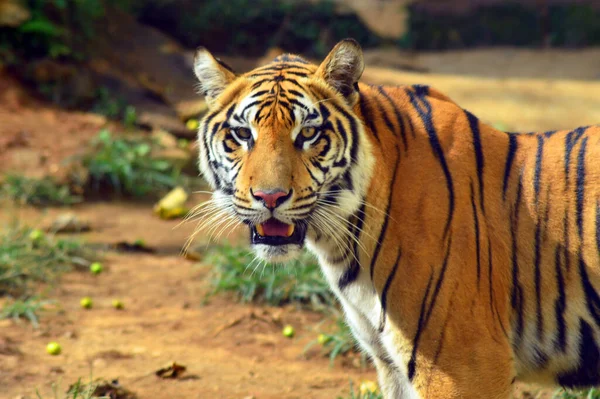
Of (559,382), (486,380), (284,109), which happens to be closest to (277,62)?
(284,109)

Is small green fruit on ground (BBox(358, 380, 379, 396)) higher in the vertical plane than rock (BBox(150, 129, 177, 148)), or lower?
lower

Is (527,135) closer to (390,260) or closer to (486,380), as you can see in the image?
(390,260)

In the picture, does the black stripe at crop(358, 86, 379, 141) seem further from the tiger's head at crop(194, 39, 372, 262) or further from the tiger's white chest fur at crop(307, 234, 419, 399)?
the tiger's white chest fur at crop(307, 234, 419, 399)

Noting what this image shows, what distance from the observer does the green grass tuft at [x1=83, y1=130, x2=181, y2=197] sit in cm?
703

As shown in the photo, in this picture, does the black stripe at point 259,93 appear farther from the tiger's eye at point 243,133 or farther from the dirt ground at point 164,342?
the dirt ground at point 164,342

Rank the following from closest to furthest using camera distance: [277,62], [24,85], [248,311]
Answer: [277,62] < [248,311] < [24,85]

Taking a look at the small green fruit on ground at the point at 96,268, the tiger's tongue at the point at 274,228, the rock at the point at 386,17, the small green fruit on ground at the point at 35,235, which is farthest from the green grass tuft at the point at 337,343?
the rock at the point at 386,17

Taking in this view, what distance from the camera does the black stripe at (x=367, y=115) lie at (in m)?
3.08

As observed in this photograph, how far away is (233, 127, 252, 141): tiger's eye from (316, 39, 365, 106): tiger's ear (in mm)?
341

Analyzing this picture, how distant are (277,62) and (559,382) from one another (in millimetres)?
1627

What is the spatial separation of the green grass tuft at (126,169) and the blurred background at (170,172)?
0.02 meters

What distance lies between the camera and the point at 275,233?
2.91 meters

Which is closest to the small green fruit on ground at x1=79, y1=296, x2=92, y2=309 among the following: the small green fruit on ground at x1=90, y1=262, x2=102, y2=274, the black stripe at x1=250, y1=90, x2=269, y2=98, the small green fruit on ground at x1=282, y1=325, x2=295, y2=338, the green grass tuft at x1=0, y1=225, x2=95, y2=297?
the green grass tuft at x1=0, y1=225, x2=95, y2=297

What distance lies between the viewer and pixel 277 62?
318 cm
